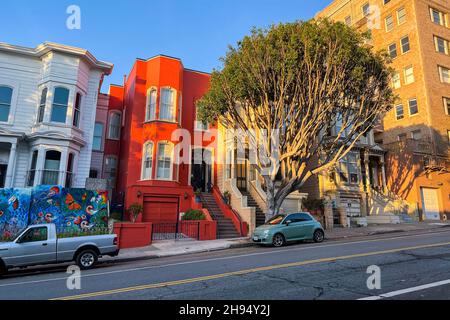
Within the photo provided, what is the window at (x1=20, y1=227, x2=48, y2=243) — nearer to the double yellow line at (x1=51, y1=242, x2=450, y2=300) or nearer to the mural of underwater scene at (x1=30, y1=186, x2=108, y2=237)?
the mural of underwater scene at (x1=30, y1=186, x2=108, y2=237)

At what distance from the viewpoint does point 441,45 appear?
107ft

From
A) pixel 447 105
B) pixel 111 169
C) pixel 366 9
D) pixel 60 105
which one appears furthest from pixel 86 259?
pixel 366 9

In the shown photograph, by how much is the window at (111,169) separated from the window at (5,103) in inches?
292

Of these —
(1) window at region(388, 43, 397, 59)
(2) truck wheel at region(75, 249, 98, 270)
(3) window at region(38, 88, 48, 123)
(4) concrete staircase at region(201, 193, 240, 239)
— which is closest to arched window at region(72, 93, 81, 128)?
(3) window at region(38, 88, 48, 123)

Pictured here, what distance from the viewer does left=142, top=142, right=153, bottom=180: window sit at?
20675mm

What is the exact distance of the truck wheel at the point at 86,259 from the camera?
35.8 ft

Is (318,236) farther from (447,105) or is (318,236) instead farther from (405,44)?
(405,44)

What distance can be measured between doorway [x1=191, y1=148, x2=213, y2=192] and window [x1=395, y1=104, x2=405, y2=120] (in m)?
22.1

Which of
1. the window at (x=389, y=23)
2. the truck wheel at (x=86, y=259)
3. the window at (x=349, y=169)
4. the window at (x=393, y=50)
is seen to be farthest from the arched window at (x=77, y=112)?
the window at (x=389, y=23)

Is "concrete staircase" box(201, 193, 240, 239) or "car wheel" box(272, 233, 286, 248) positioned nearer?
"car wheel" box(272, 233, 286, 248)

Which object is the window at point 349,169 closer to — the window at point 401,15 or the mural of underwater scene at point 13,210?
the window at point 401,15

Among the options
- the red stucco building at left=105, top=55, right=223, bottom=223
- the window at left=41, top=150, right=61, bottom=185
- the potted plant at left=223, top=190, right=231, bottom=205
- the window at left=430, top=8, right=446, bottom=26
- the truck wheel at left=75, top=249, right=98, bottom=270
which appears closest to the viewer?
the truck wheel at left=75, top=249, right=98, bottom=270
